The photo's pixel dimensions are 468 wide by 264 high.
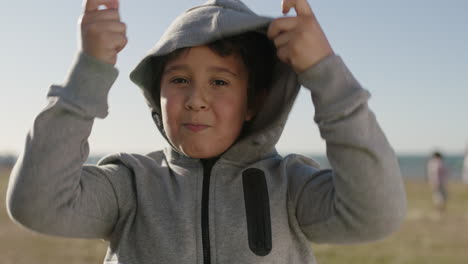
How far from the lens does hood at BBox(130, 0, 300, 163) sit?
2293mm

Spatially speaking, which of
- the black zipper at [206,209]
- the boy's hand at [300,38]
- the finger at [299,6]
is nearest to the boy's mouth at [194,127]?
the black zipper at [206,209]

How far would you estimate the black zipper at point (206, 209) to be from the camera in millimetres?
2096

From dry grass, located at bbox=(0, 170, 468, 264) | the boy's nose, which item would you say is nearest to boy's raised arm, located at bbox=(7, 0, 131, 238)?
the boy's nose

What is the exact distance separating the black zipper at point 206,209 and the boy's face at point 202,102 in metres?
0.05

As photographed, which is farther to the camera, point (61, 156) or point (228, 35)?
point (228, 35)

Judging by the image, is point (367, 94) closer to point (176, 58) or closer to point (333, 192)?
point (333, 192)

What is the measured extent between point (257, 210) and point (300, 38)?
637 millimetres

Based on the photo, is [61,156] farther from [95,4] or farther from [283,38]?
[283,38]

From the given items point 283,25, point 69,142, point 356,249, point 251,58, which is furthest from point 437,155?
point 69,142

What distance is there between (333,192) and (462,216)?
1408 cm

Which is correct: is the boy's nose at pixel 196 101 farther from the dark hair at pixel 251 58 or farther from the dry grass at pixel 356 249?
the dry grass at pixel 356 249

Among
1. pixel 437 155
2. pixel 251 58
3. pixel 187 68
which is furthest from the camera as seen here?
pixel 437 155

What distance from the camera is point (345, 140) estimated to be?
1.90m

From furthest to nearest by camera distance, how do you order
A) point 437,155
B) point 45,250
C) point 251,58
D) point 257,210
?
point 437,155 < point 45,250 < point 251,58 < point 257,210
